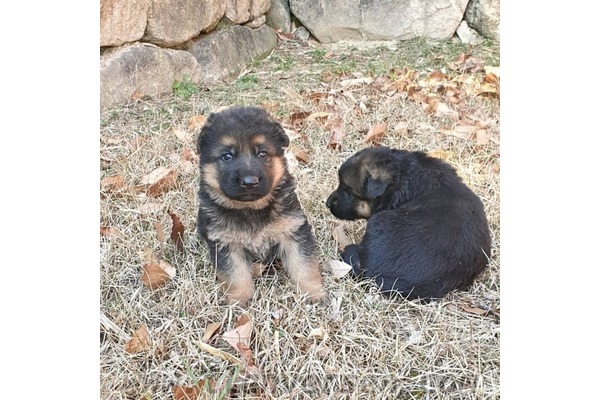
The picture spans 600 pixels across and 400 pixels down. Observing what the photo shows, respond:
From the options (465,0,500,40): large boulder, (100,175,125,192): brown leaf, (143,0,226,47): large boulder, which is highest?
(465,0,500,40): large boulder

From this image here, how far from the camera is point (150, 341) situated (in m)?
2.10

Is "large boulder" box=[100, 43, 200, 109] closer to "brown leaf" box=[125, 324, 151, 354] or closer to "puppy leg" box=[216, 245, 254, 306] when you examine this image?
"puppy leg" box=[216, 245, 254, 306]

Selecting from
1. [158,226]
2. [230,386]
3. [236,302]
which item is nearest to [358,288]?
[236,302]

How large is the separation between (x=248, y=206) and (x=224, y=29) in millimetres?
1131

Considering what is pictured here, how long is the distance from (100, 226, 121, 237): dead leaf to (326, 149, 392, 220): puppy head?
94 centimetres

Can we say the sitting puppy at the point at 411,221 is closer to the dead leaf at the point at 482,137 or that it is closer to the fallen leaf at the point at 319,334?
the dead leaf at the point at 482,137

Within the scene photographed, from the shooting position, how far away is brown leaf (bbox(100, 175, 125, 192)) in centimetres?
232

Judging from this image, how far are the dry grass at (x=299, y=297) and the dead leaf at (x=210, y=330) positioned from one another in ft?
0.06

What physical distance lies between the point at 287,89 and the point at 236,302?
39.9 inches

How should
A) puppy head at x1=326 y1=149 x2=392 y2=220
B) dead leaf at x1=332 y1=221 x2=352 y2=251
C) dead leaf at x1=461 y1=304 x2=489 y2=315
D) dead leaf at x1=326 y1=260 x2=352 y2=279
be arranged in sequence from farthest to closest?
dead leaf at x1=332 y1=221 x2=352 y2=251, puppy head at x1=326 y1=149 x2=392 y2=220, dead leaf at x1=326 y1=260 x2=352 y2=279, dead leaf at x1=461 y1=304 x2=489 y2=315

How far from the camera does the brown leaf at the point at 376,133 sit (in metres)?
2.88

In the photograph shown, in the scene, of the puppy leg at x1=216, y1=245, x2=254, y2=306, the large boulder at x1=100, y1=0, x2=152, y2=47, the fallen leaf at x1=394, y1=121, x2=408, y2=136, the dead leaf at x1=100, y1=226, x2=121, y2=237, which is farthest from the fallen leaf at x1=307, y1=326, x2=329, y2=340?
the large boulder at x1=100, y1=0, x2=152, y2=47

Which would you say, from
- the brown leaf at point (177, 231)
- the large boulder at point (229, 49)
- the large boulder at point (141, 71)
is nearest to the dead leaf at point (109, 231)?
the brown leaf at point (177, 231)
